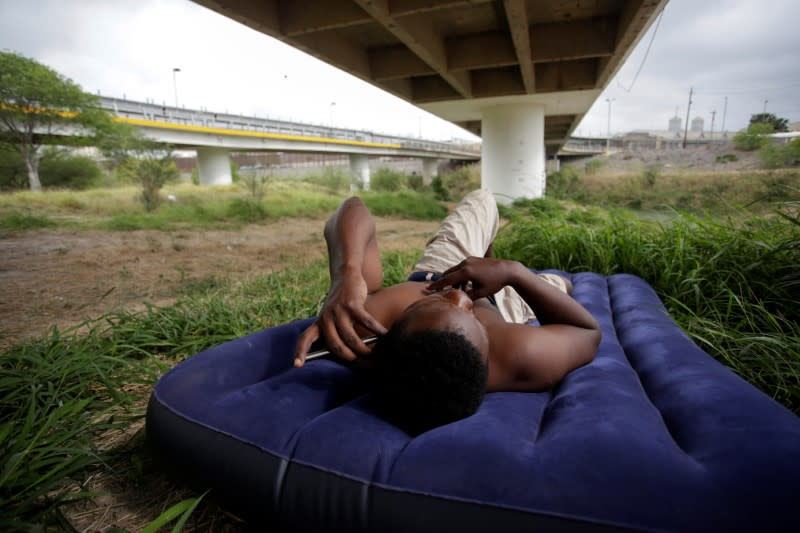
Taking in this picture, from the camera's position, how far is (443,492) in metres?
0.94

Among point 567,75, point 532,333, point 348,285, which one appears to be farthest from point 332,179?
point 532,333

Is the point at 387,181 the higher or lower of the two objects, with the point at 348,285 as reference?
higher

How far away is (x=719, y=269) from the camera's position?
2764 mm

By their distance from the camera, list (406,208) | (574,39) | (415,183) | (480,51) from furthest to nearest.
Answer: (415,183)
(406,208)
(480,51)
(574,39)

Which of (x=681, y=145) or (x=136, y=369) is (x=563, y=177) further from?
(x=136, y=369)

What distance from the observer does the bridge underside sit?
3.98m

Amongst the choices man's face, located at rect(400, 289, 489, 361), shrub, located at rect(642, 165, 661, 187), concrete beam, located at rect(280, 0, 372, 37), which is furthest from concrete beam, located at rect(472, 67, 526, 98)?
man's face, located at rect(400, 289, 489, 361)

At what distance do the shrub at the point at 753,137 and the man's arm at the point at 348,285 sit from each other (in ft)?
19.5

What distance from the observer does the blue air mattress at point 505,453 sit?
854mm

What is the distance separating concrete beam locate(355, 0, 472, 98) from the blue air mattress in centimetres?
351

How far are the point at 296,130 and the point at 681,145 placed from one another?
48.9 ft

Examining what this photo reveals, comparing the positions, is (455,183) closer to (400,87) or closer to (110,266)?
(400,87)

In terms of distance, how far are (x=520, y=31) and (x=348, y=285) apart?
169 inches

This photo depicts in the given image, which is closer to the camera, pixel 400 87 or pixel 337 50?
pixel 337 50
